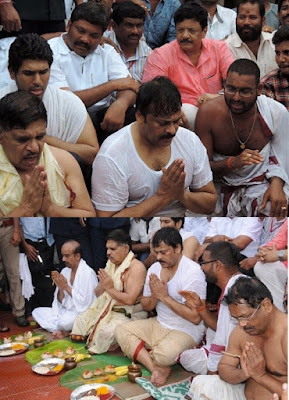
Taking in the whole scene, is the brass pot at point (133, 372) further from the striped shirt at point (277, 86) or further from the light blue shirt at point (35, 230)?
the striped shirt at point (277, 86)

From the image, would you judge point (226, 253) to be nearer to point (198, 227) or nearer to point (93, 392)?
point (198, 227)

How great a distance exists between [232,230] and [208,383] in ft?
1.72

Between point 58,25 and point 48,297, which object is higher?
point 58,25

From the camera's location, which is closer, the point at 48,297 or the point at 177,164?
the point at 48,297

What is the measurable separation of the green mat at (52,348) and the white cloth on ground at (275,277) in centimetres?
66

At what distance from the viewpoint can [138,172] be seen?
9.12ft

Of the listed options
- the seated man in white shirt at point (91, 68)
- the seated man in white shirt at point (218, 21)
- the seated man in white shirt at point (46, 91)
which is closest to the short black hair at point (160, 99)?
the seated man in white shirt at point (46, 91)

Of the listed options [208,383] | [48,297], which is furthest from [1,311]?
[208,383]

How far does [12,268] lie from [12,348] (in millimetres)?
276

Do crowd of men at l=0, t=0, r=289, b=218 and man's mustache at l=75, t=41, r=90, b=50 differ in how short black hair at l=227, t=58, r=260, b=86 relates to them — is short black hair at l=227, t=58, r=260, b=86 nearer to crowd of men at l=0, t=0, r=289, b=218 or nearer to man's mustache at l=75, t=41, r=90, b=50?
crowd of men at l=0, t=0, r=289, b=218

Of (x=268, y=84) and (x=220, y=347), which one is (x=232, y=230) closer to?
(x=220, y=347)

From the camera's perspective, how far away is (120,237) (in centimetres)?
220

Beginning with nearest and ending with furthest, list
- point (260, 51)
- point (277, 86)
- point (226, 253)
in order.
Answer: point (226, 253) → point (277, 86) → point (260, 51)

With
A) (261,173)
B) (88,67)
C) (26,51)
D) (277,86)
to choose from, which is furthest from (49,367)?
(277,86)
